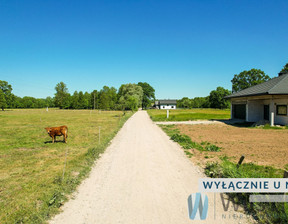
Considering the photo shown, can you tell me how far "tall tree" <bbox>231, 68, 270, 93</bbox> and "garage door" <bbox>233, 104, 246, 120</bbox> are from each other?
131 ft

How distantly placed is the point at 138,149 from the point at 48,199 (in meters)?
6.17

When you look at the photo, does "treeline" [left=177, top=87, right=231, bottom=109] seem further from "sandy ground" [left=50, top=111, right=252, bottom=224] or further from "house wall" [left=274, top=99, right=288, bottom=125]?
"sandy ground" [left=50, top=111, right=252, bottom=224]

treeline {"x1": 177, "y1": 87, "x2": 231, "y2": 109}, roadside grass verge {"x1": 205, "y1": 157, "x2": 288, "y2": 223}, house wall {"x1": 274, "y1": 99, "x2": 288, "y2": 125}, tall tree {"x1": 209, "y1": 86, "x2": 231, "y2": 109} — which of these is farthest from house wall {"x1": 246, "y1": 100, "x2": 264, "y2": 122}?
tall tree {"x1": 209, "y1": 86, "x2": 231, "y2": 109}

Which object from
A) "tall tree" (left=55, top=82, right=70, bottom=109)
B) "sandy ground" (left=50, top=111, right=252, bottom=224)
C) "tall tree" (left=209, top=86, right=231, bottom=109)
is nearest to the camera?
"sandy ground" (left=50, top=111, right=252, bottom=224)

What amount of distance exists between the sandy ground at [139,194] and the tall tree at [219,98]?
82219 millimetres

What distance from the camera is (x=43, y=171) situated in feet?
22.9

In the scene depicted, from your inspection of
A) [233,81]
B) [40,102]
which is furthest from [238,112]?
[40,102]

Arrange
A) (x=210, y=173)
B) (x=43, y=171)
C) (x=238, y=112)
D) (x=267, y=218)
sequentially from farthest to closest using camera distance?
(x=238, y=112) < (x=43, y=171) < (x=210, y=173) < (x=267, y=218)

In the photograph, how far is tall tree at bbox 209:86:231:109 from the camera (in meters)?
81.6

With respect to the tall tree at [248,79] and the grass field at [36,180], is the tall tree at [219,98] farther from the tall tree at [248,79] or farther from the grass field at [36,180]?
the grass field at [36,180]

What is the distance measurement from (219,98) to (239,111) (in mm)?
58188

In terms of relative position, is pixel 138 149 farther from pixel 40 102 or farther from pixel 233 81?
pixel 40 102

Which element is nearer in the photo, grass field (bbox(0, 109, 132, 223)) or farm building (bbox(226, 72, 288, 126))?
grass field (bbox(0, 109, 132, 223))

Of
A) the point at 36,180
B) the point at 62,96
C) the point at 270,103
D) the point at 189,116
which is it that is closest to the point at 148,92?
the point at 62,96
